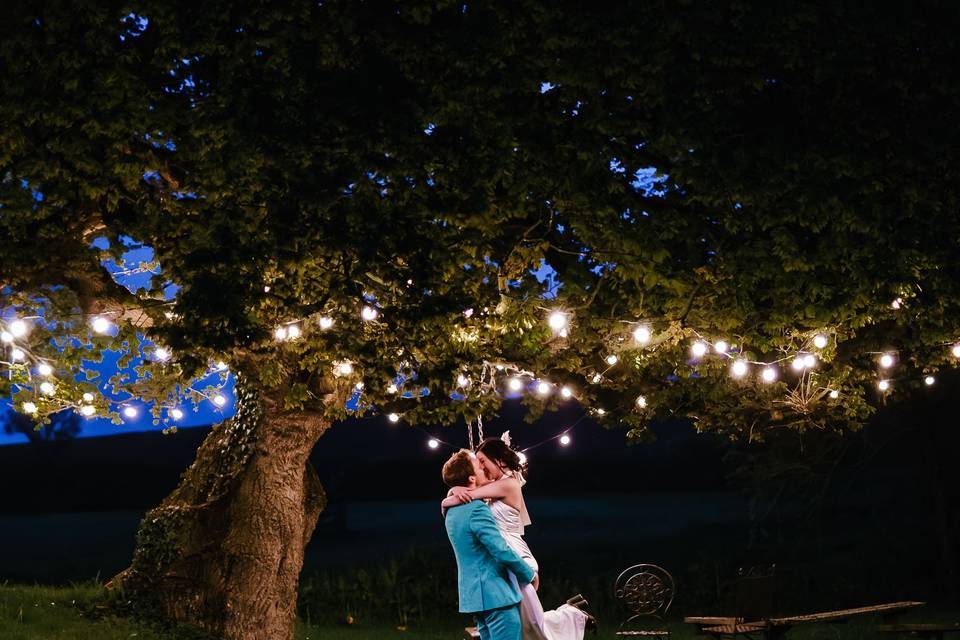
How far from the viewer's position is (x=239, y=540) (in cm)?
1088

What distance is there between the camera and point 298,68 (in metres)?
7.77

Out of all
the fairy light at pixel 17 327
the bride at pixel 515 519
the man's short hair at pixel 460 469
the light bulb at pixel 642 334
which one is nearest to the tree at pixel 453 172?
the light bulb at pixel 642 334

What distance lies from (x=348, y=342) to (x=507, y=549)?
2692mm

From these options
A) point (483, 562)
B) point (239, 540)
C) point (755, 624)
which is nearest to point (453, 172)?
point (483, 562)

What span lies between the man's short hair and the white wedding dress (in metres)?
0.31

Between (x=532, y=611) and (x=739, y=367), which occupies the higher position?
(x=739, y=367)

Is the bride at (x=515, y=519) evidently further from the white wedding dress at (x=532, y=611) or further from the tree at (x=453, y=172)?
the tree at (x=453, y=172)

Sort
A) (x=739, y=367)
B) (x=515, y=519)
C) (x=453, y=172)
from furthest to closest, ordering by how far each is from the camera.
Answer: (x=739, y=367)
(x=453, y=172)
(x=515, y=519)

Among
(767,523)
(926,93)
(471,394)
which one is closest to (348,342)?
(471,394)

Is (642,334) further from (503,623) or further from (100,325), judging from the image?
(100,325)

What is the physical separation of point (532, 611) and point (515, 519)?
Result: 73 cm

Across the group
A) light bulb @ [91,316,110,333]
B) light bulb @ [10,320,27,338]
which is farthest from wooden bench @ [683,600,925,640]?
light bulb @ [10,320,27,338]

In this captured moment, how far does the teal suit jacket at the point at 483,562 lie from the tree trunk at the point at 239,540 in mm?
4680

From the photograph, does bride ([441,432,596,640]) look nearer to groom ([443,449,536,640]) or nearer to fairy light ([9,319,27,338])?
groom ([443,449,536,640])
